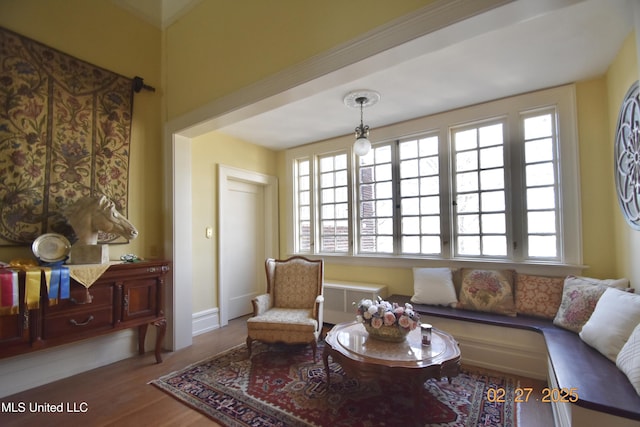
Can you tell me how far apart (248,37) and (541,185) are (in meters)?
3.18

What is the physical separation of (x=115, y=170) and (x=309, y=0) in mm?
2390

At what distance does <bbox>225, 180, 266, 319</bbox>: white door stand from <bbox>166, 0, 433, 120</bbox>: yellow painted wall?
1585 millimetres

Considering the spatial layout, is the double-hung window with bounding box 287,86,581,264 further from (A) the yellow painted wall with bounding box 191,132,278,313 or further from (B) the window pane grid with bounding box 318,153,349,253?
(A) the yellow painted wall with bounding box 191,132,278,313

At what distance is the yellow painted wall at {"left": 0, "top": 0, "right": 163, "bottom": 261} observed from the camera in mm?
2438

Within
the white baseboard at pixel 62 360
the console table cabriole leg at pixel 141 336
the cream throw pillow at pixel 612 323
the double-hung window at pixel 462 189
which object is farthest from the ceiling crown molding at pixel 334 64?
the white baseboard at pixel 62 360

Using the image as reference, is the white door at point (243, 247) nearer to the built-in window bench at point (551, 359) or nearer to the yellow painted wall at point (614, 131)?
the built-in window bench at point (551, 359)

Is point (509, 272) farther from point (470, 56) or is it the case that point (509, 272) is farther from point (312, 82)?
point (312, 82)

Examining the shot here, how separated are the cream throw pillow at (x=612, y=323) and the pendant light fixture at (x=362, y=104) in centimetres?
215

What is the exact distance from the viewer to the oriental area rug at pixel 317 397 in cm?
191

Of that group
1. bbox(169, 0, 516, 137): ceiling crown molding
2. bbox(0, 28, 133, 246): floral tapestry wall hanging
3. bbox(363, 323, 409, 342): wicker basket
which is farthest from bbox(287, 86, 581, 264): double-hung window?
bbox(0, 28, 133, 246): floral tapestry wall hanging

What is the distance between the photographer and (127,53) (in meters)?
3.02

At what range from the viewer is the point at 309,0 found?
2131 millimetres

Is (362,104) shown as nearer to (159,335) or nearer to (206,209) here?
(206,209)

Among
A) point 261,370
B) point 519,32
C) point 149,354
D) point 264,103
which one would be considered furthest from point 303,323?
point 519,32
